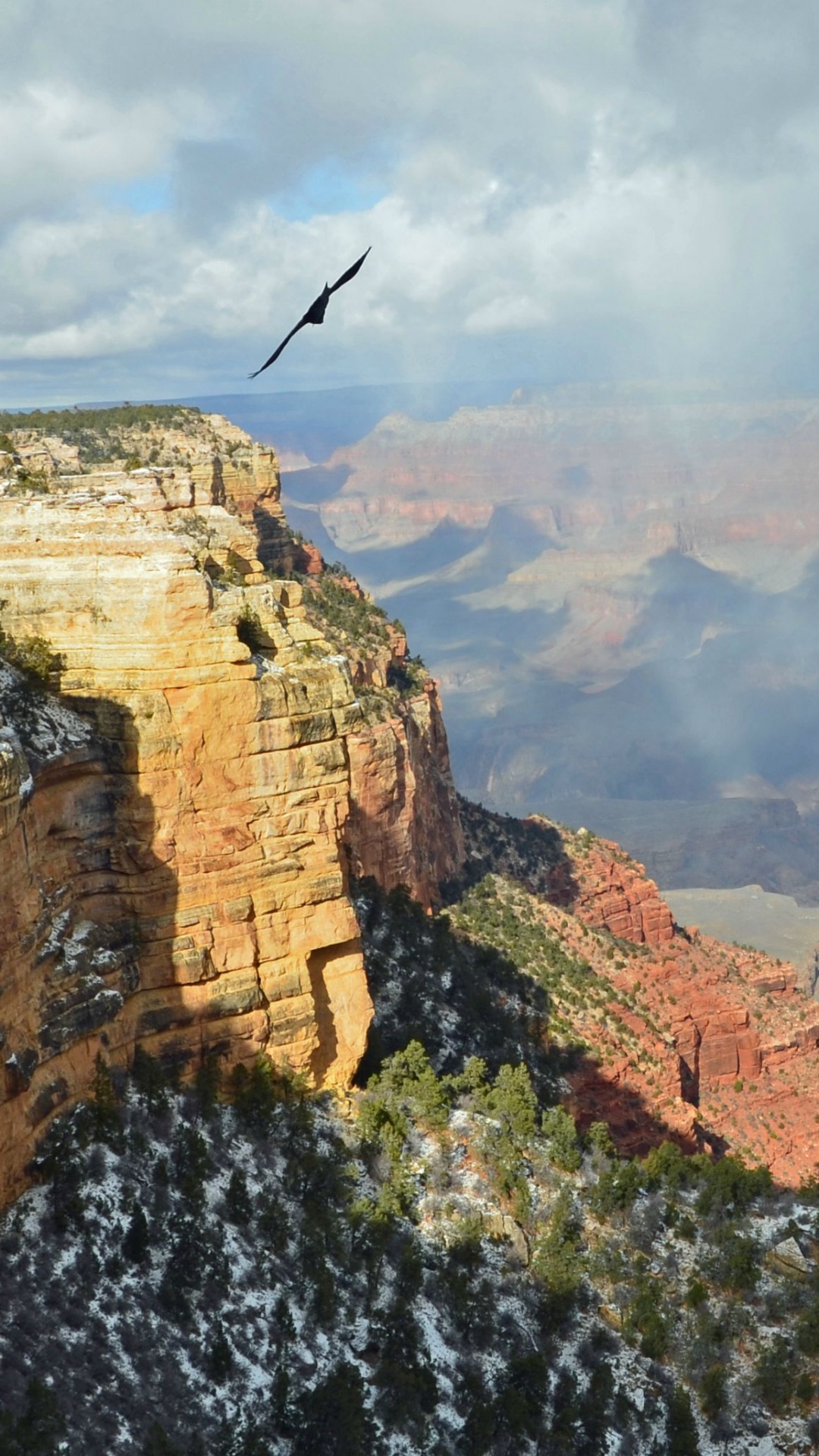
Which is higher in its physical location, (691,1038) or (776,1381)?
(691,1038)

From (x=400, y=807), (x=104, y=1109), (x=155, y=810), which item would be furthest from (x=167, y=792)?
(x=400, y=807)

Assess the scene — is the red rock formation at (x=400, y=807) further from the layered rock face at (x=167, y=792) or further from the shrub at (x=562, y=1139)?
the layered rock face at (x=167, y=792)

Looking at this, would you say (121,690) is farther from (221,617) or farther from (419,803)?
(419,803)

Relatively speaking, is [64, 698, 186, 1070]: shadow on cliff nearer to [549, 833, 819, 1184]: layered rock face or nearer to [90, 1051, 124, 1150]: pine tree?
[90, 1051, 124, 1150]: pine tree

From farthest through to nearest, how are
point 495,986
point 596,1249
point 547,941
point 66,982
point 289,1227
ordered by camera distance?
→ point 547,941, point 495,986, point 596,1249, point 289,1227, point 66,982

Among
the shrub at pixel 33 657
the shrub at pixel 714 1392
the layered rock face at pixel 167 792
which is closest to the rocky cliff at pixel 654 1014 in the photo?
the shrub at pixel 714 1392

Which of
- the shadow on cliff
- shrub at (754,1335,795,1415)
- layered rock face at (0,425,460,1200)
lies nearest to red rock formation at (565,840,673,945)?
layered rock face at (0,425,460,1200)

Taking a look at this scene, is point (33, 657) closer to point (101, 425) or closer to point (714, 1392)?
point (714, 1392)

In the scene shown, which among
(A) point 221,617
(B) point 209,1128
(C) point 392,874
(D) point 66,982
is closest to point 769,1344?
(B) point 209,1128
